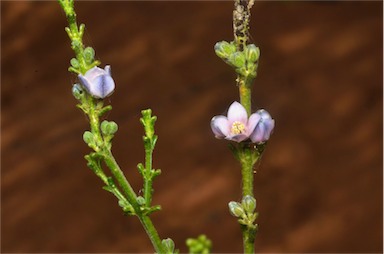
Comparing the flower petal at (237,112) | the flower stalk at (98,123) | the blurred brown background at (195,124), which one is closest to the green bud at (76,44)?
the flower stalk at (98,123)

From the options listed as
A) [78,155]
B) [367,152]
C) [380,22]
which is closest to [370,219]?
[367,152]

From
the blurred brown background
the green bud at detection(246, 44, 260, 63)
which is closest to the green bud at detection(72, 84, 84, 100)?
the green bud at detection(246, 44, 260, 63)

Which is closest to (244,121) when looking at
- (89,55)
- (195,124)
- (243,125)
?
(243,125)

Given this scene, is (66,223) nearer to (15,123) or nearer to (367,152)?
(15,123)

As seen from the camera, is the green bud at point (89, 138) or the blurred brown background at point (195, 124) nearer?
the green bud at point (89, 138)

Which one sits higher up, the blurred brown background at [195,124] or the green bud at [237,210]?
the blurred brown background at [195,124]

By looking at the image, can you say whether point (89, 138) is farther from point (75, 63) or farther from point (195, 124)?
point (195, 124)

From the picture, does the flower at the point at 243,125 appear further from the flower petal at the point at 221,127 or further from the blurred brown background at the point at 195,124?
the blurred brown background at the point at 195,124

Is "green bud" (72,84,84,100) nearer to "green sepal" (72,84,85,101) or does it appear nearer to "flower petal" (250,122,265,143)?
"green sepal" (72,84,85,101)
